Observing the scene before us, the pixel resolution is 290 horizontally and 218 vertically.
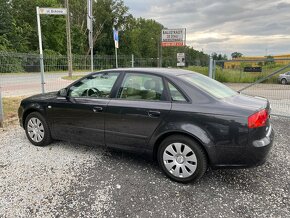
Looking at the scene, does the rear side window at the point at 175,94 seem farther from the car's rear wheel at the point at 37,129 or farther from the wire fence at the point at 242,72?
the wire fence at the point at 242,72

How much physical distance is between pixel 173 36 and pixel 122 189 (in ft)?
49.5

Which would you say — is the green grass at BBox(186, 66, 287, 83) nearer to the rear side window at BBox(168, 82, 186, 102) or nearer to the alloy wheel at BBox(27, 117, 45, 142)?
the rear side window at BBox(168, 82, 186, 102)

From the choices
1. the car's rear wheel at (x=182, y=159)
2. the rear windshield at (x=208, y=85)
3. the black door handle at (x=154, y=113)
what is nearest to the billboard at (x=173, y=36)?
the rear windshield at (x=208, y=85)

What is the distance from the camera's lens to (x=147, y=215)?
2.59m

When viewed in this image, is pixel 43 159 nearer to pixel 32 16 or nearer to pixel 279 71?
pixel 279 71

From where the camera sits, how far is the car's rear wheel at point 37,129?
4406 millimetres

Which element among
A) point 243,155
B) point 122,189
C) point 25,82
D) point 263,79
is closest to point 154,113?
point 122,189

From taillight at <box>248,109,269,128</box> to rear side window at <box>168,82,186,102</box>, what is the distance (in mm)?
862

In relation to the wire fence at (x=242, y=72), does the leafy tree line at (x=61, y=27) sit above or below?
above

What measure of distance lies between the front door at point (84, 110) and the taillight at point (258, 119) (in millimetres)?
2074

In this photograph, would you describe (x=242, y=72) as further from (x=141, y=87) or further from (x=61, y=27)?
(x=61, y=27)

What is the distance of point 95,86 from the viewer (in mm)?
4008

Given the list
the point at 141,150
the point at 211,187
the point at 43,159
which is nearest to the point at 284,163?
the point at 211,187

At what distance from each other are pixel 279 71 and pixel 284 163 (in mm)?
3768
